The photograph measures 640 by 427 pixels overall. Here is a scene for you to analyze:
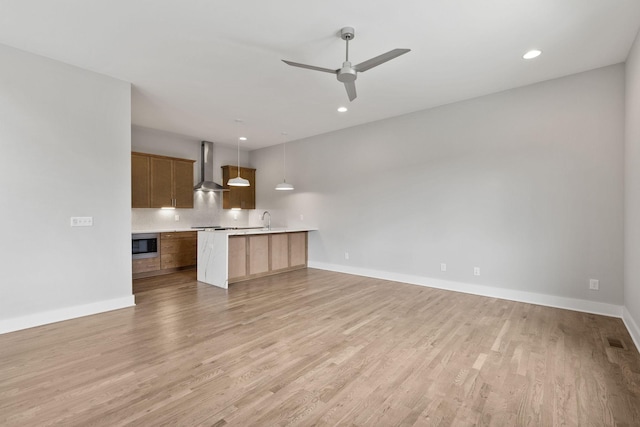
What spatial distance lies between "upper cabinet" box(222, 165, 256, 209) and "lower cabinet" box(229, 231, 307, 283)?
223 cm

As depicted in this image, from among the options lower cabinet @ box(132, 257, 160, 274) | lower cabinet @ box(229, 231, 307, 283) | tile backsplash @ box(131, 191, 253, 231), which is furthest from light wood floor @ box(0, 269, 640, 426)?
tile backsplash @ box(131, 191, 253, 231)

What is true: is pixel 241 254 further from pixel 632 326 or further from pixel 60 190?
pixel 632 326

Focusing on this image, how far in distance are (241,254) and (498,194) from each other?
14.2 feet

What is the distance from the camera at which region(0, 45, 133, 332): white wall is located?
121 inches

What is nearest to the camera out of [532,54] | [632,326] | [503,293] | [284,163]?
[632,326]

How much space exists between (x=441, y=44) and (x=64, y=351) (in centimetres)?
475

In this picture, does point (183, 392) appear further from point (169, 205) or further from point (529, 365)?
point (169, 205)

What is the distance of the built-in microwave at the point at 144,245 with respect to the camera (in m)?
5.55

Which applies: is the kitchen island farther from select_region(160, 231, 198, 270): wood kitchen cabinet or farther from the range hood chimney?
the range hood chimney

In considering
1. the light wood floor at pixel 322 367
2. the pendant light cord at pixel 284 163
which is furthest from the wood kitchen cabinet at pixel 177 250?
the pendant light cord at pixel 284 163

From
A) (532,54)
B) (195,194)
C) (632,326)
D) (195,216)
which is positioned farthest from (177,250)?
(632,326)

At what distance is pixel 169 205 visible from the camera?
6.34m

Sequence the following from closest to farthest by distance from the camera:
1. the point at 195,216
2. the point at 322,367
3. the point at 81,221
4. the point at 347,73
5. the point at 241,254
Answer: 1. the point at 322,367
2. the point at 347,73
3. the point at 81,221
4. the point at 241,254
5. the point at 195,216

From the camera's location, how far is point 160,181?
623cm
